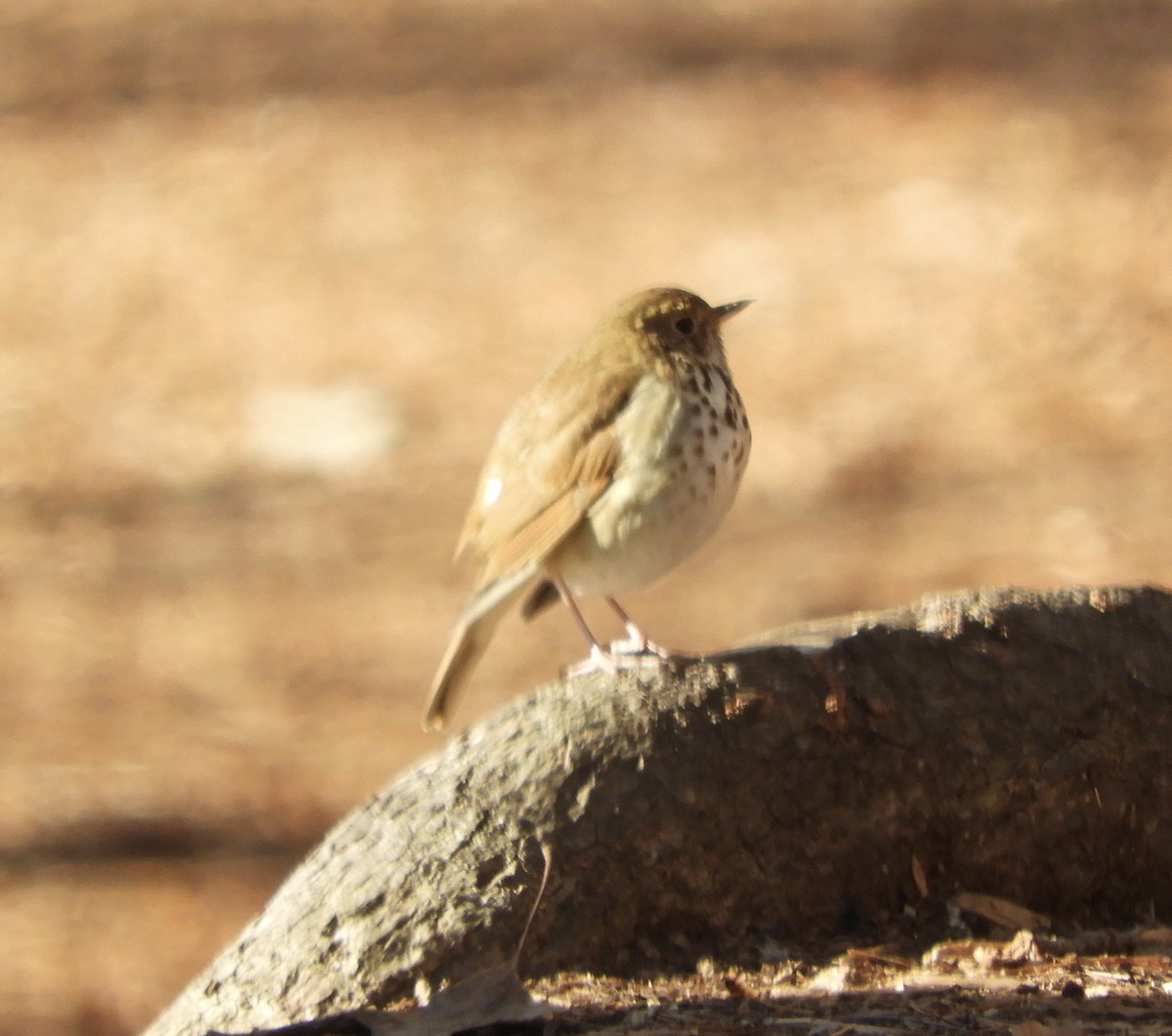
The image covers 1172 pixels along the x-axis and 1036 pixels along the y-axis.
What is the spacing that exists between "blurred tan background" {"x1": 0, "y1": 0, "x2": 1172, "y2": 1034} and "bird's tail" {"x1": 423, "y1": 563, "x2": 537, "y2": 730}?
2.37 m

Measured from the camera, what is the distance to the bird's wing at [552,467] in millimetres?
4293

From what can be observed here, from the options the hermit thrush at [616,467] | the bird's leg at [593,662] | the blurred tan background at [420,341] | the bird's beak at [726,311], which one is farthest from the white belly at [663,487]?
the blurred tan background at [420,341]

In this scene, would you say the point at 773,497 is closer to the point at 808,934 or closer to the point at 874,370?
the point at 874,370

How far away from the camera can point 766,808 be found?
3.59 meters

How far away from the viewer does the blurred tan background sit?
25.5 ft

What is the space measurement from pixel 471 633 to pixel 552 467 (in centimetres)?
60

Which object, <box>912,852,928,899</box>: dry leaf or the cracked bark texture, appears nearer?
the cracked bark texture

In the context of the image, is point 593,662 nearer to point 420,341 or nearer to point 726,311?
point 726,311

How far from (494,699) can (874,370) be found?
3014 mm

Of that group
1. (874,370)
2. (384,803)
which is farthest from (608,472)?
(874,370)

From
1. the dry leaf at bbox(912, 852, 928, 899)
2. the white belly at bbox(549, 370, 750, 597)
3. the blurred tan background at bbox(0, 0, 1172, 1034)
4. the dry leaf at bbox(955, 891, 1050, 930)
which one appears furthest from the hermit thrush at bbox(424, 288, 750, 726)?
the blurred tan background at bbox(0, 0, 1172, 1034)

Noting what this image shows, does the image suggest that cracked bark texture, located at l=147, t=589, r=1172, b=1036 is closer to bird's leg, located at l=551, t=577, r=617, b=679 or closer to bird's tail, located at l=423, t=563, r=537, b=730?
bird's leg, located at l=551, t=577, r=617, b=679

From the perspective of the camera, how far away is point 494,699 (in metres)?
7.92

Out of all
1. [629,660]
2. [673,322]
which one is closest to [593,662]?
[629,660]
